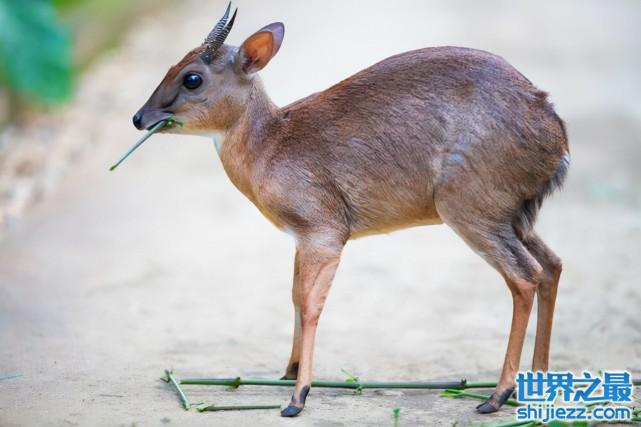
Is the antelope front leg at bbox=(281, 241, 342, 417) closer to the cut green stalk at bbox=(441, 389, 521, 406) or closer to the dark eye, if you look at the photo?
the cut green stalk at bbox=(441, 389, 521, 406)

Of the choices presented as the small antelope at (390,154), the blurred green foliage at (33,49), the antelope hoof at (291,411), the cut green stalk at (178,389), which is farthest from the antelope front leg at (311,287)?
the blurred green foliage at (33,49)

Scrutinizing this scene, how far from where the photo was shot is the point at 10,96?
14625mm

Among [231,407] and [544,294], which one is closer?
[231,407]

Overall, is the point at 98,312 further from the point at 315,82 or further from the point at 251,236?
the point at 315,82

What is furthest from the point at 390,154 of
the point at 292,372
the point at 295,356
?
the point at 292,372

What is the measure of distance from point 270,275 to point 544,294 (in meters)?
3.58

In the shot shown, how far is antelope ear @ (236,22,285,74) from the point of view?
6.00 m

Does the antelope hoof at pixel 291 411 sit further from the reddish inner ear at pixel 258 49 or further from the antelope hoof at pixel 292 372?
the reddish inner ear at pixel 258 49

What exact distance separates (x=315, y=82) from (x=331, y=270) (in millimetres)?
7565

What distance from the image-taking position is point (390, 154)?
594 cm

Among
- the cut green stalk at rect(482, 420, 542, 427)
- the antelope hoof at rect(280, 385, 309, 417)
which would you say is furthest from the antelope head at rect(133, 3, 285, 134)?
the cut green stalk at rect(482, 420, 542, 427)

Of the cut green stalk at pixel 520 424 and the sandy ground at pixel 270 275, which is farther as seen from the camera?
the sandy ground at pixel 270 275

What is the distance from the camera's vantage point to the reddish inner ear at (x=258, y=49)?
236 inches

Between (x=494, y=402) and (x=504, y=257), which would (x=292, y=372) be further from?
(x=504, y=257)
